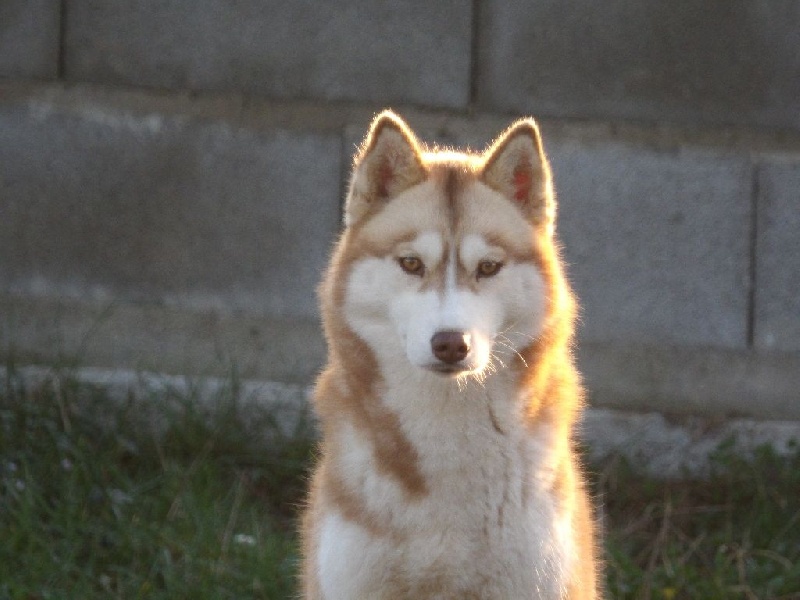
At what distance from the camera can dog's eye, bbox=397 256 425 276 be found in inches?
125

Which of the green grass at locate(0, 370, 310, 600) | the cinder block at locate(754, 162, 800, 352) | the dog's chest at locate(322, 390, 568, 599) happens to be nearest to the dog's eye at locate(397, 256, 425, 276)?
the dog's chest at locate(322, 390, 568, 599)

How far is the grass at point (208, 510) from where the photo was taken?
4.06 meters

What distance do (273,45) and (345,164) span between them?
1.80ft

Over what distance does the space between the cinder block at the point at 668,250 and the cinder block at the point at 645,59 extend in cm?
23

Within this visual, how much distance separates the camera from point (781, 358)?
496 centimetres

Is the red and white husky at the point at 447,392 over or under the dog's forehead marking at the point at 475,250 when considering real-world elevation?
under

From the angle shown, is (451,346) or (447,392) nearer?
(451,346)

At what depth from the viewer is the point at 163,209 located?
494 centimetres

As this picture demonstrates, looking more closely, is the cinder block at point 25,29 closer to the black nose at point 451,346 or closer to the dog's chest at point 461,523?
the dog's chest at point 461,523

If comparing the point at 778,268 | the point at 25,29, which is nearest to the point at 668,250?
the point at 778,268

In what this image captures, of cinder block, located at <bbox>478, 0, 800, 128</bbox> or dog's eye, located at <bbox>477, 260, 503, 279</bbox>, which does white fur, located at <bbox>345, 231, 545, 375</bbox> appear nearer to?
dog's eye, located at <bbox>477, 260, 503, 279</bbox>

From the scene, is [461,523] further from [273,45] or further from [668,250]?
[273,45]

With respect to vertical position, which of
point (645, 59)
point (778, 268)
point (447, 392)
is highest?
point (645, 59)

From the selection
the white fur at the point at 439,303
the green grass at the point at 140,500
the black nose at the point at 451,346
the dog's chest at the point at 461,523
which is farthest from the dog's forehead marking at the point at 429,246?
the green grass at the point at 140,500
